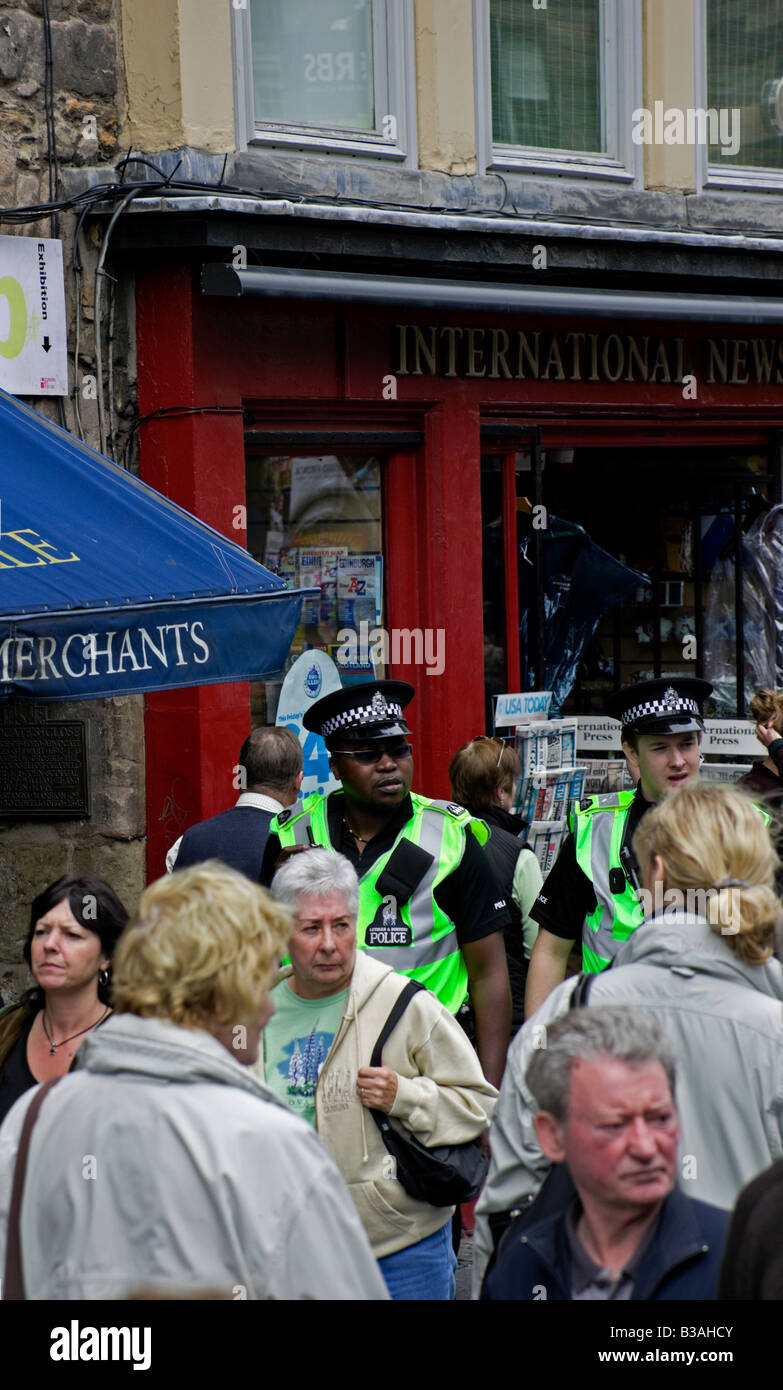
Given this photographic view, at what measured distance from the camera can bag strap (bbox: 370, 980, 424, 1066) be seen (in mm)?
4168

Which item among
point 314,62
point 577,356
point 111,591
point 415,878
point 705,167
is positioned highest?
point 314,62

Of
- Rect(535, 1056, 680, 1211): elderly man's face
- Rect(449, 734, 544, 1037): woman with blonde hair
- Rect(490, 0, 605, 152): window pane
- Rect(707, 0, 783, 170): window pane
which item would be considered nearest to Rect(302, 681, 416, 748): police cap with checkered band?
Rect(449, 734, 544, 1037): woman with blonde hair

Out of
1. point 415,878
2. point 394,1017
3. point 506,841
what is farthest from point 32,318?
point 394,1017

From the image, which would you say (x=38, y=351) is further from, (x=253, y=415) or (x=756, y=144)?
(x=756, y=144)

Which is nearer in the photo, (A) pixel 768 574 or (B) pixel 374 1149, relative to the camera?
(B) pixel 374 1149

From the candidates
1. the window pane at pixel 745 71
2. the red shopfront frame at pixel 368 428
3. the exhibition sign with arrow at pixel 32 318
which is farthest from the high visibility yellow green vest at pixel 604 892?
the window pane at pixel 745 71

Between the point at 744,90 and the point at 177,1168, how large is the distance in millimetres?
9133

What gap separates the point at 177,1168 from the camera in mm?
2574

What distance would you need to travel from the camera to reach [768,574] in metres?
10.5

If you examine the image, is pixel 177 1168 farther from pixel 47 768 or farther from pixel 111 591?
pixel 47 768

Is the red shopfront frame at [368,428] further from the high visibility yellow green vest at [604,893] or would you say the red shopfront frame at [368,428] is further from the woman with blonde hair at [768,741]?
the high visibility yellow green vest at [604,893]
